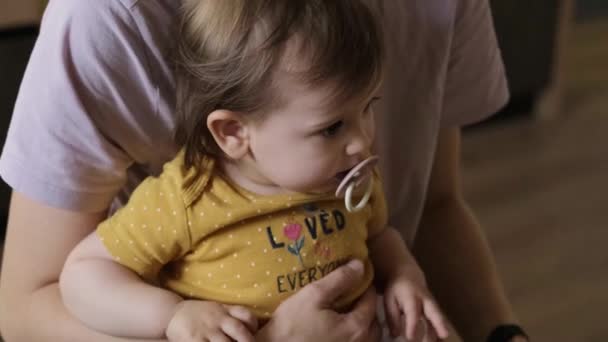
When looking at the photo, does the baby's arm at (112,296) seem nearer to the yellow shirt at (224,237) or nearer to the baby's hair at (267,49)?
the yellow shirt at (224,237)

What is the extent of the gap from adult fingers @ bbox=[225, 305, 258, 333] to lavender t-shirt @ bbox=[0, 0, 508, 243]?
17 cm

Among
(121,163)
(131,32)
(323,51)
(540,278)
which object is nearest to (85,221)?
(121,163)

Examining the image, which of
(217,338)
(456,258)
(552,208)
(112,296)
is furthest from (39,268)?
(552,208)

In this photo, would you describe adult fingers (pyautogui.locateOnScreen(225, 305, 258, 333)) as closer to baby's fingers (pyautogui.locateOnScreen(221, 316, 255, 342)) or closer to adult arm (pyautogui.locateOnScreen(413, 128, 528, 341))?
baby's fingers (pyautogui.locateOnScreen(221, 316, 255, 342))

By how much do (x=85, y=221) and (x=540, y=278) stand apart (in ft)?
4.48

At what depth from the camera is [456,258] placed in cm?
100

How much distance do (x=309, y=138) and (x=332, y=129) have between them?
22mm

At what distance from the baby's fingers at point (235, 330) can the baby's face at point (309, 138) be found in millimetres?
127

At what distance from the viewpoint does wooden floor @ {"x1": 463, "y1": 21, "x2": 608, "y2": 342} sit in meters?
1.82

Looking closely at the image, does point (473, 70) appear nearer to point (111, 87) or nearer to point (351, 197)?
point (351, 197)

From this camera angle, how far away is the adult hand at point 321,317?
73 cm

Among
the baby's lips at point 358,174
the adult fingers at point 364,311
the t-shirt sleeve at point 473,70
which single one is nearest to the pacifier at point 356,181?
the baby's lips at point 358,174

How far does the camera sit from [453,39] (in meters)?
0.88

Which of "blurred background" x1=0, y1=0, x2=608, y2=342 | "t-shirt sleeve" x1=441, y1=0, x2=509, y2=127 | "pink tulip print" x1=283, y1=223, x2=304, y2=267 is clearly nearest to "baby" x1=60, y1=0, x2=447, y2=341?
"pink tulip print" x1=283, y1=223, x2=304, y2=267
